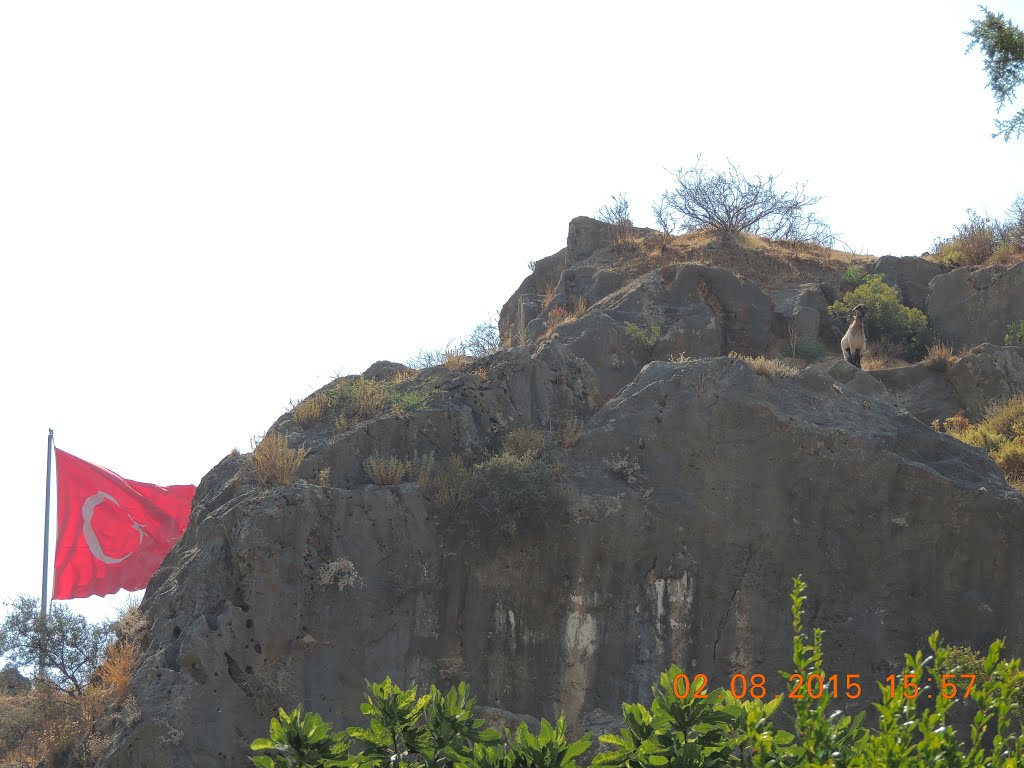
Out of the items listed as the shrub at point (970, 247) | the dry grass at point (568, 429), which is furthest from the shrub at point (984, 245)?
the dry grass at point (568, 429)

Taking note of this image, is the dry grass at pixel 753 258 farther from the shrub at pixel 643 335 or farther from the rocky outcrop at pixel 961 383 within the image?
the shrub at pixel 643 335

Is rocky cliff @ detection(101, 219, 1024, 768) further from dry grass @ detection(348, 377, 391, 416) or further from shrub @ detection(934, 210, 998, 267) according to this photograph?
shrub @ detection(934, 210, 998, 267)

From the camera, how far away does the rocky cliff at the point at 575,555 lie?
13.1 meters

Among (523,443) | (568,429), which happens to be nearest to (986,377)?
(568,429)

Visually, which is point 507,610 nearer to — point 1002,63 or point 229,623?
point 229,623

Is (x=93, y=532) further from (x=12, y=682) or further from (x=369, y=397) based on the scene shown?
(x=369, y=397)

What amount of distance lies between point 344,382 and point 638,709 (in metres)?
9.07

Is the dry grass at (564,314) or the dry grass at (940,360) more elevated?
the dry grass at (564,314)

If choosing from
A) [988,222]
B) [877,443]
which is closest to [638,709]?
[877,443]

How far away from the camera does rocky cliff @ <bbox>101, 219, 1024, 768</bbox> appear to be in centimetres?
1312

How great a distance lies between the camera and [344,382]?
16.2 m

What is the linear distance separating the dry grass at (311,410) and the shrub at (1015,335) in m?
14.3

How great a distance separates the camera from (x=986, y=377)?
22062 mm

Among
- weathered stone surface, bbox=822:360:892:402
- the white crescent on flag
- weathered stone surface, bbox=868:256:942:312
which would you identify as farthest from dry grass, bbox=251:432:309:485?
weathered stone surface, bbox=868:256:942:312
